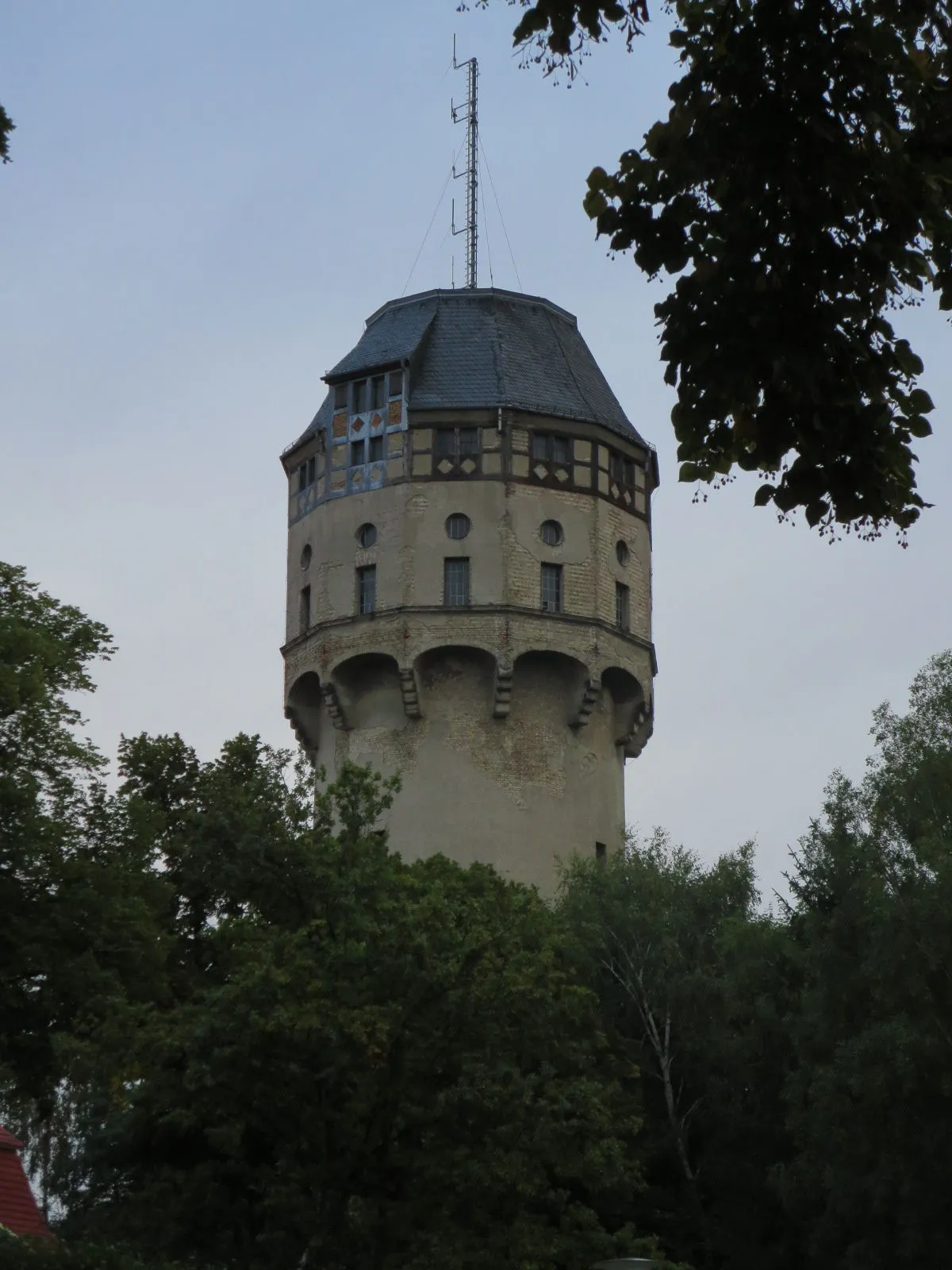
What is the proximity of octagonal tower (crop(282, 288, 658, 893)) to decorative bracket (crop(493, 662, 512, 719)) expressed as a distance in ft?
0.13

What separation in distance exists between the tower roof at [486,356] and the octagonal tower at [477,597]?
84mm

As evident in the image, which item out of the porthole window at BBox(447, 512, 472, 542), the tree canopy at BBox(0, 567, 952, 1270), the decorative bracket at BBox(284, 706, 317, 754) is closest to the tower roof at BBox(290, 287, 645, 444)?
the porthole window at BBox(447, 512, 472, 542)

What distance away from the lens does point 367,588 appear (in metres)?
53.0

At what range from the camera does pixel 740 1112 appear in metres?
39.8

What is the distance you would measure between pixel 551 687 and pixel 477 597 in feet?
8.76

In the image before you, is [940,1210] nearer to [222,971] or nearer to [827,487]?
[222,971]

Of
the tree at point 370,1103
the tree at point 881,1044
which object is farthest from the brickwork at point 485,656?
the tree at point 370,1103

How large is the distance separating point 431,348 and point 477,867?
2092 cm

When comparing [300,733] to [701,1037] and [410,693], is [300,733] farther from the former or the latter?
[701,1037]

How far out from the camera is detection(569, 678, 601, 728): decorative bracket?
171 ft

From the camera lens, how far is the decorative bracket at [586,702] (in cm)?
5212

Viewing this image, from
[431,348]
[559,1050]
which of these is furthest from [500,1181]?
[431,348]

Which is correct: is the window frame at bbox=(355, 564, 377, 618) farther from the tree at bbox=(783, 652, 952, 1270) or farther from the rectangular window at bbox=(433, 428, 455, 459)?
the tree at bbox=(783, 652, 952, 1270)

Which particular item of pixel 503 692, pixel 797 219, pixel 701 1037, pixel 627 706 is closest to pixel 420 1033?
pixel 701 1037
